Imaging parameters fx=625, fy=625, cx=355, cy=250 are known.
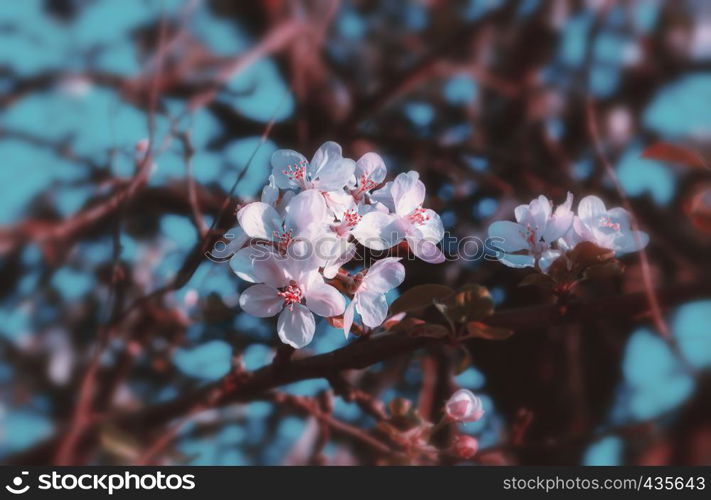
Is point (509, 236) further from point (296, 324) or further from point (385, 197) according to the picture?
point (296, 324)

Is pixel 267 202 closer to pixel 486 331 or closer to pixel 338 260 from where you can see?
pixel 338 260

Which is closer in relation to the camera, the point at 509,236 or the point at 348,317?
the point at 348,317

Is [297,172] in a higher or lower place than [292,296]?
higher

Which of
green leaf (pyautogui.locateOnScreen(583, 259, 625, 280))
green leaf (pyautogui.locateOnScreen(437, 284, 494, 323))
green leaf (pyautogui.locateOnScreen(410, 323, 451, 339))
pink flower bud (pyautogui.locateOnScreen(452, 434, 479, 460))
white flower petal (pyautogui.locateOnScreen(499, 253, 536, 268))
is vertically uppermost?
white flower petal (pyautogui.locateOnScreen(499, 253, 536, 268))

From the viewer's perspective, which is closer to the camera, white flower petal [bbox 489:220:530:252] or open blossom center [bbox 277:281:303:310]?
open blossom center [bbox 277:281:303:310]

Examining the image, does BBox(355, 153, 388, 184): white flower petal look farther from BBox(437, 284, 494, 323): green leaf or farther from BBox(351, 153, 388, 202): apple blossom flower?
BBox(437, 284, 494, 323): green leaf

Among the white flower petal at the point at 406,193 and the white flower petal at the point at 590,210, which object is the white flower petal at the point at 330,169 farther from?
the white flower petal at the point at 590,210

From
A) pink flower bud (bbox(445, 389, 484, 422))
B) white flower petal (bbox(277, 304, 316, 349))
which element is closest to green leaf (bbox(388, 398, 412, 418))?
pink flower bud (bbox(445, 389, 484, 422))

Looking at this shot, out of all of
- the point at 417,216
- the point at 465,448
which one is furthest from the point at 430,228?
the point at 465,448

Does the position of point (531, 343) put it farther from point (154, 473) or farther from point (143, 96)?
point (143, 96)
